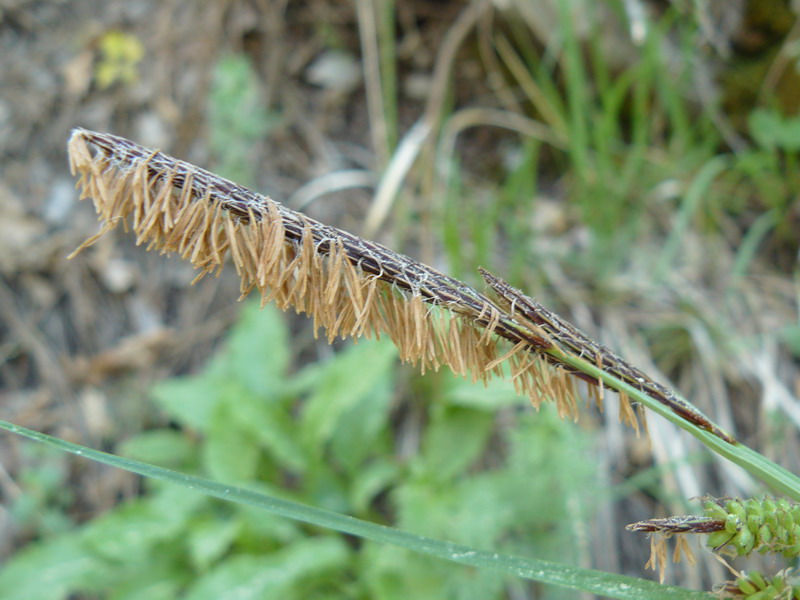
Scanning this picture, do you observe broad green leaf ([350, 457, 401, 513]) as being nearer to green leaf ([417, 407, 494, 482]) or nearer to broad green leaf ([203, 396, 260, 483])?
green leaf ([417, 407, 494, 482])

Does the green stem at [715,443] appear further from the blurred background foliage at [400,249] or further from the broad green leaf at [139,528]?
the broad green leaf at [139,528]

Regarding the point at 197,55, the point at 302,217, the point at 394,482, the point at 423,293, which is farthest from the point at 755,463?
the point at 197,55

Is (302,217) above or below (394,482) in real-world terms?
above

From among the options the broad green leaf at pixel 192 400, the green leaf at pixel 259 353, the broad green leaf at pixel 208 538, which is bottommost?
the broad green leaf at pixel 208 538

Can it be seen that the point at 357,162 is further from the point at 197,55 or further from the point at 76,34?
the point at 76,34

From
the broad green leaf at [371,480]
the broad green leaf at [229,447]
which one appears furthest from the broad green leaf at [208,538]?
the broad green leaf at [371,480]

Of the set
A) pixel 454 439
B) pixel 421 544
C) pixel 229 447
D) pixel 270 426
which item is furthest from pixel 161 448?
pixel 421 544
